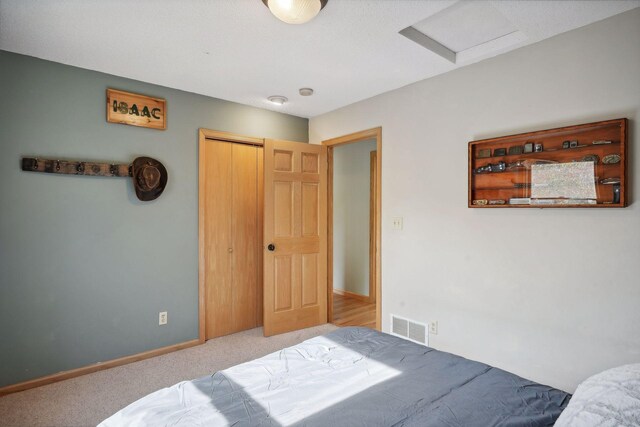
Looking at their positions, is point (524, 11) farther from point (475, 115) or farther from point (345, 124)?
point (345, 124)

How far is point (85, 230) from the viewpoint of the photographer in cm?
269

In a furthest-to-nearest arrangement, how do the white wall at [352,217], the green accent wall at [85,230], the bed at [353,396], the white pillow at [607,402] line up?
the white wall at [352,217]
the green accent wall at [85,230]
the bed at [353,396]
the white pillow at [607,402]

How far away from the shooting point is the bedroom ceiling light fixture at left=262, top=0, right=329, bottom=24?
1.74 meters

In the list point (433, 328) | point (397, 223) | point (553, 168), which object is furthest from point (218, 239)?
point (553, 168)

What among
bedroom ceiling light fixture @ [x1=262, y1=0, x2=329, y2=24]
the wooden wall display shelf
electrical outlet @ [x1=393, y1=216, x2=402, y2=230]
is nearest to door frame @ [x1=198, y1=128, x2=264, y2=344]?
bedroom ceiling light fixture @ [x1=262, y1=0, x2=329, y2=24]

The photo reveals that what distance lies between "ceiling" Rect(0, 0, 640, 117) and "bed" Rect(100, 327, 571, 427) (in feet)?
6.10

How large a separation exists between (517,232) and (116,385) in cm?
314

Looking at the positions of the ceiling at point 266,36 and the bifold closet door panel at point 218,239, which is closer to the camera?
the ceiling at point 266,36

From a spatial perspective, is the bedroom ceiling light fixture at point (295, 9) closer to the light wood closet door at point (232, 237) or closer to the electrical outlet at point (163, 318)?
the light wood closet door at point (232, 237)

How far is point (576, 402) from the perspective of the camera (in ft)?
3.36

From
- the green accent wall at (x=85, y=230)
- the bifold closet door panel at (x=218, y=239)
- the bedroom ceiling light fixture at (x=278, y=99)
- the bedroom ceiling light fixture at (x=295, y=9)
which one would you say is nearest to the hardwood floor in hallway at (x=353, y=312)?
the bifold closet door panel at (x=218, y=239)

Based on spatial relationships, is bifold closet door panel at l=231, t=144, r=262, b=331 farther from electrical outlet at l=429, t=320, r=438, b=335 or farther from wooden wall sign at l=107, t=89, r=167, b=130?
electrical outlet at l=429, t=320, r=438, b=335

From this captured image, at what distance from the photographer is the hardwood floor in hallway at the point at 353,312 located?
3.95 m

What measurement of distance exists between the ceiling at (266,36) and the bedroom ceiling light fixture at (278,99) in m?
0.34
